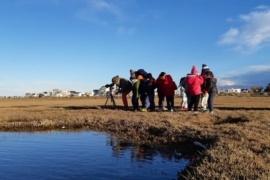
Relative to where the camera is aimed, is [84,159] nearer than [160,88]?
Yes

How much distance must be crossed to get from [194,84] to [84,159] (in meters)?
10.2

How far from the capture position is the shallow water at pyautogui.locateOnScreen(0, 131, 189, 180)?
9930mm

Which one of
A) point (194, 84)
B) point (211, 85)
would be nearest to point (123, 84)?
point (194, 84)

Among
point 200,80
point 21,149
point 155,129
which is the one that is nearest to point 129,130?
point 155,129

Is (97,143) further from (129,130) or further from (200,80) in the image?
(200,80)

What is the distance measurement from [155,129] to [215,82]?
22.2 feet

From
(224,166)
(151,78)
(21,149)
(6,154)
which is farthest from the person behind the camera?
(151,78)

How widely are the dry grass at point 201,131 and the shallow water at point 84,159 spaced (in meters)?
1.02

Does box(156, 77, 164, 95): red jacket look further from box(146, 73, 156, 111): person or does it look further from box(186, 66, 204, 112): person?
box(186, 66, 204, 112): person

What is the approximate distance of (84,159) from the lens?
11711 mm

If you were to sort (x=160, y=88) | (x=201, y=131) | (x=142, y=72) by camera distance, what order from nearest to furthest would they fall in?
(x=201, y=131)
(x=160, y=88)
(x=142, y=72)

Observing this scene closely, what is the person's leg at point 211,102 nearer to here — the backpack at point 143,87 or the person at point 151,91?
the person at point 151,91

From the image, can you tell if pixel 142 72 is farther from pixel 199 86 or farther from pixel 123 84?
pixel 199 86

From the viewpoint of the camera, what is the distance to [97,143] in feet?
47.9
